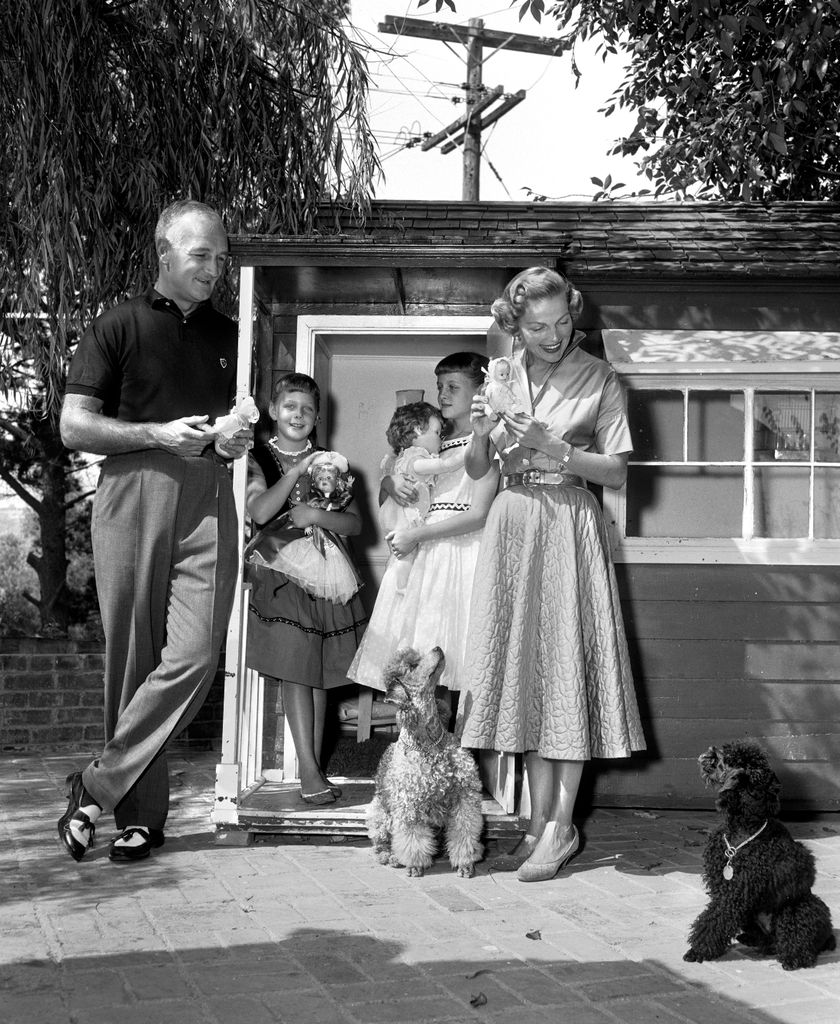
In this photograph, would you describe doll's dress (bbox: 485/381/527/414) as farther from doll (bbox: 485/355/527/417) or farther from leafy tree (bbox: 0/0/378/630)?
leafy tree (bbox: 0/0/378/630)

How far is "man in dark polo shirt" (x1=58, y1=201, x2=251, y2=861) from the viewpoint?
475cm

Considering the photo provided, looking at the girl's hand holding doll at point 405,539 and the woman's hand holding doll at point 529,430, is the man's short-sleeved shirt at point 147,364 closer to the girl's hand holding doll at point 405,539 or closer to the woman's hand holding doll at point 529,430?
the girl's hand holding doll at point 405,539

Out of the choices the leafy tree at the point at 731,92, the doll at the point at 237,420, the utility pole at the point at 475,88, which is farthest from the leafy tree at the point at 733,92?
the utility pole at the point at 475,88

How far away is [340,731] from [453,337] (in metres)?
2.32

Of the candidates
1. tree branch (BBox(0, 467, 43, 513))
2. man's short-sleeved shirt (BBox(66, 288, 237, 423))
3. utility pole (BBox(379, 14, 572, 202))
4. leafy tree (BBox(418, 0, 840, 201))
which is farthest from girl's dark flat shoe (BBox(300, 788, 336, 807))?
utility pole (BBox(379, 14, 572, 202))

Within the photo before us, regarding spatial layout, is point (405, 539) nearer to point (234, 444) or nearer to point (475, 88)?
point (234, 444)

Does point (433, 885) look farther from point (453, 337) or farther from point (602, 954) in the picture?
point (453, 337)

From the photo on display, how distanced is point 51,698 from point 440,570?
393 centimetres

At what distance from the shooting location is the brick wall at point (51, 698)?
834 centimetres

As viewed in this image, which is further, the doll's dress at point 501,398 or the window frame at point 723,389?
the window frame at point 723,389

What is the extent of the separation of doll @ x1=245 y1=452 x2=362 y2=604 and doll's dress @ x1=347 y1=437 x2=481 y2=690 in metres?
0.25

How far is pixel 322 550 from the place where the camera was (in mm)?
5836

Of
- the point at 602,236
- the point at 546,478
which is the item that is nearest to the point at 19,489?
the point at 602,236

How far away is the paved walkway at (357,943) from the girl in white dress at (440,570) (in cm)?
95
